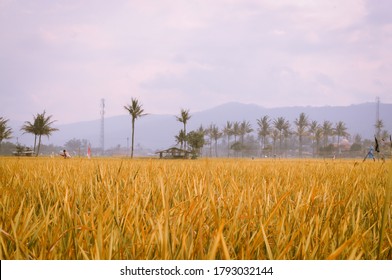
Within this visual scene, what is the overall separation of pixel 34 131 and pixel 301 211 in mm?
50532

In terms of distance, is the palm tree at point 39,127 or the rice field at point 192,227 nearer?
the rice field at point 192,227

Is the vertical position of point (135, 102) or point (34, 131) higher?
point (135, 102)

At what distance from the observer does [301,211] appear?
75.4 inches

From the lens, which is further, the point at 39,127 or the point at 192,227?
the point at 39,127

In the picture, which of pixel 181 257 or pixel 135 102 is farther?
pixel 135 102

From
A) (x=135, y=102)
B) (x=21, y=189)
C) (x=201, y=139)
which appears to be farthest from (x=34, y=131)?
(x=21, y=189)

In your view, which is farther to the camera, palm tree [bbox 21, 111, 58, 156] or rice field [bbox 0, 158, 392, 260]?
palm tree [bbox 21, 111, 58, 156]

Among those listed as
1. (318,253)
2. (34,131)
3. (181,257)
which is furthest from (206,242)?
(34,131)
